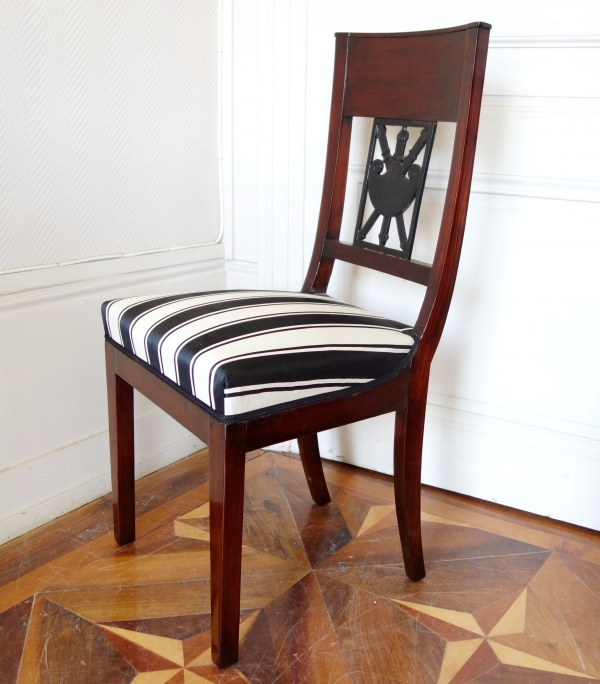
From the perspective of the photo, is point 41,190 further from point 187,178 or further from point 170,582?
point 170,582

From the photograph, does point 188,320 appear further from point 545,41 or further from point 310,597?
point 545,41

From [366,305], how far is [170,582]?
77cm

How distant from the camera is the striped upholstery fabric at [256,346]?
0.92m

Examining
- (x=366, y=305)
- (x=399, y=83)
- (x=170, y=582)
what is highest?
(x=399, y=83)

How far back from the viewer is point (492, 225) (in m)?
1.44

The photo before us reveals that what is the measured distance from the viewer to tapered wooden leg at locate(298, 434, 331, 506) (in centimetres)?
147

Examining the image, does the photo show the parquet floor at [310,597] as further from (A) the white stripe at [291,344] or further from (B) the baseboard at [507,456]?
(A) the white stripe at [291,344]

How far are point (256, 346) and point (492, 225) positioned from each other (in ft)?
2.39

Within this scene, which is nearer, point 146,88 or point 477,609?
point 477,609

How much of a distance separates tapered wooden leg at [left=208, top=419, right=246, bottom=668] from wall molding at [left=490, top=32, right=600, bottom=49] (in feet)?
3.13

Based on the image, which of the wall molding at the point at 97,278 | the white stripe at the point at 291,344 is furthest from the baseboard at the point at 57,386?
the white stripe at the point at 291,344

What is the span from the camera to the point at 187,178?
1.63m

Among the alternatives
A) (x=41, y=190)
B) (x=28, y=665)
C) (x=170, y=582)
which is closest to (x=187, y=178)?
(x=41, y=190)

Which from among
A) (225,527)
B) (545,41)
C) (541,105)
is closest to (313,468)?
(225,527)
